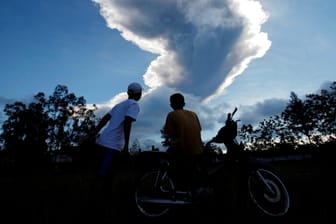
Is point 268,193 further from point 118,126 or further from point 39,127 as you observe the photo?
point 39,127

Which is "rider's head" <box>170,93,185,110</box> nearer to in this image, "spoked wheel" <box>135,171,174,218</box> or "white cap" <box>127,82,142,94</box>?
"white cap" <box>127,82,142,94</box>

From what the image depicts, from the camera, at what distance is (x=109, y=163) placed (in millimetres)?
3916

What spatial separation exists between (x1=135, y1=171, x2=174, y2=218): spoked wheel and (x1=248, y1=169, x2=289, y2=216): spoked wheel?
4.15 feet

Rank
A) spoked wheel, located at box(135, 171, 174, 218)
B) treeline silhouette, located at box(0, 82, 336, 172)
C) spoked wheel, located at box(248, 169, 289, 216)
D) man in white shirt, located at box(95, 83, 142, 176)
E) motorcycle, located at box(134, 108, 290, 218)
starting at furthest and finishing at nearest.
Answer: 1. treeline silhouette, located at box(0, 82, 336, 172)
2. spoked wheel, located at box(135, 171, 174, 218)
3. man in white shirt, located at box(95, 83, 142, 176)
4. motorcycle, located at box(134, 108, 290, 218)
5. spoked wheel, located at box(248, 169, 289, 216)

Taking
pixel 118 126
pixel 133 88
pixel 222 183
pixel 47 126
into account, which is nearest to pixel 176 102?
pixel 133 88

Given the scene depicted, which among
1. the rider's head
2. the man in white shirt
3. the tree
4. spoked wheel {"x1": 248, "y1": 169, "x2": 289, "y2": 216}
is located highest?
the tree

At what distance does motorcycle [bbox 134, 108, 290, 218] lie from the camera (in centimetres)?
368

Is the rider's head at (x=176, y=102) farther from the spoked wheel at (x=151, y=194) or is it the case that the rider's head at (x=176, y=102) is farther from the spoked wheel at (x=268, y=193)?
the spoked wheel at (x=268, y=193)

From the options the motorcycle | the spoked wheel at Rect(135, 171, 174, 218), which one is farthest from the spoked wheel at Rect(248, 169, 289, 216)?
the spoked wheel at Rect(135, 171, 174, 218)

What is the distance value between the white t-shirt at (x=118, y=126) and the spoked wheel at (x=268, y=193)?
6.74 ft

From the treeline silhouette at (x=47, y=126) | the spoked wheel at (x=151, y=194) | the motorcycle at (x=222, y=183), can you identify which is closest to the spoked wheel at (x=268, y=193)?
the motorcycle at (x=222, y=183)

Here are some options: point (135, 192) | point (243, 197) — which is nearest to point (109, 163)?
point (135, 192)

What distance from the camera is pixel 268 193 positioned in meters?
3.67

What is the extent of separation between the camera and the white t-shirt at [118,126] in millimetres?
4000
